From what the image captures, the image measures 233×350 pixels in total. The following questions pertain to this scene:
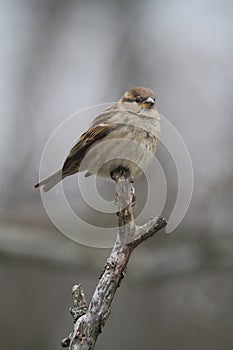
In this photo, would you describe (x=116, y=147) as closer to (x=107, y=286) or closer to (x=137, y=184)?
(x=107, y=286)

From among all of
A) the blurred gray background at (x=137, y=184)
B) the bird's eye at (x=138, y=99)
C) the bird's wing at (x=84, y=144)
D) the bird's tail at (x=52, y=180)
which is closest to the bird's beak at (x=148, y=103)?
the bird's eye at (x=138, y=99)

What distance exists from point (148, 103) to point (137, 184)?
1154mm

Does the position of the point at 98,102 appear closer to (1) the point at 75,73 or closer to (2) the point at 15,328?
(1) the point at 75,73

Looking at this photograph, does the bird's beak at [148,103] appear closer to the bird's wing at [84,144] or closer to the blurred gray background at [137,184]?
the bird's wing at [84,144]

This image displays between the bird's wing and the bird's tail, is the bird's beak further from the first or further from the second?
the bird's tail

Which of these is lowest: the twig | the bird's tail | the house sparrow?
the twig

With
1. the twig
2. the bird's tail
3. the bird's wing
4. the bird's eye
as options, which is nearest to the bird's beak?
the bird's eye

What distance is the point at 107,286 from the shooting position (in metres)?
1.75

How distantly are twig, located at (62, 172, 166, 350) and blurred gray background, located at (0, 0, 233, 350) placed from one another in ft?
5.70

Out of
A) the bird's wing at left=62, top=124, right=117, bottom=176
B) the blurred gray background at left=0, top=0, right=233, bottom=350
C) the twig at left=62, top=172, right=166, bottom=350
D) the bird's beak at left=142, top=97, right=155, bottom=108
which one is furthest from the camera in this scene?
the blurred gray background at left=0, top=0, right=233, bottom=350

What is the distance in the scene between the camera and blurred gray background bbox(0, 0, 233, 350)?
12.0 ft

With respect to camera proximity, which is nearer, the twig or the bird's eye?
the twig

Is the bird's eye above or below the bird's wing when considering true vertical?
above

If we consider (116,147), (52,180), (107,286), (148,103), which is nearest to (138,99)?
(148,103)
